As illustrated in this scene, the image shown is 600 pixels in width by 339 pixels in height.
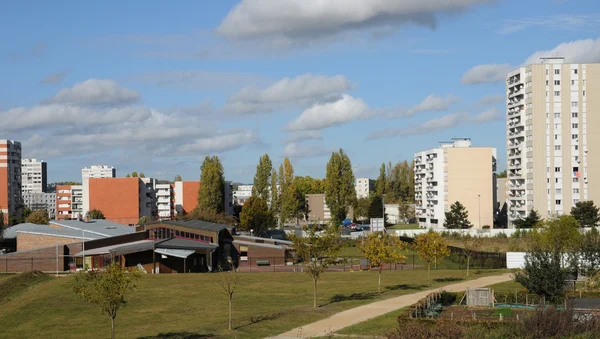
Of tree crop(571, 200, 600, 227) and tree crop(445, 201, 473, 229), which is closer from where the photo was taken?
tree crop(571, 200, 600, 227)

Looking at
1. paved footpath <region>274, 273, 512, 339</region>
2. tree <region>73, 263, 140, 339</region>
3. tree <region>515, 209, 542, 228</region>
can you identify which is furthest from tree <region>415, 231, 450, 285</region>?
tree <region>515, 209, 542, 228</region>

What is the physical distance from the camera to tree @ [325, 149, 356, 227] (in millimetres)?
125000

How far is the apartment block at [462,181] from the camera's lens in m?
127

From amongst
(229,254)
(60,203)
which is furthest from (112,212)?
(229,254)

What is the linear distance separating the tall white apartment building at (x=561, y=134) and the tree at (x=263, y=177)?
49.5 m

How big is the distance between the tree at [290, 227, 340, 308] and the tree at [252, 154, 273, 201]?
87591 mm

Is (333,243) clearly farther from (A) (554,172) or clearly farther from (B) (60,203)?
(B) (60,203)

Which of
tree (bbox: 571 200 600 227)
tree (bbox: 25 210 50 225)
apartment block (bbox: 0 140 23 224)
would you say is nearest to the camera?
tree (bbox: 571 200 600 227)

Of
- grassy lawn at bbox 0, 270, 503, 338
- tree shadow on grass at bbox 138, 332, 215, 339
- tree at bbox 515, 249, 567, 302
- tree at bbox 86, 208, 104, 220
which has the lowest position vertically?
grassy lawn at bbox 0, 270, 503, 338

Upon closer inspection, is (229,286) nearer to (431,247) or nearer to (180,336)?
(180,336)

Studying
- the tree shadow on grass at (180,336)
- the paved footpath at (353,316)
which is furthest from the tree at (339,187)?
the tree shadow on grass at (180,336)

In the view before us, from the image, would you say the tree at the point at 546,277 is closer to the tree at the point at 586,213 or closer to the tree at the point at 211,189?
the tree at the point at 586,213

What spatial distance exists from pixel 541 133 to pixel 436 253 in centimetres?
6450

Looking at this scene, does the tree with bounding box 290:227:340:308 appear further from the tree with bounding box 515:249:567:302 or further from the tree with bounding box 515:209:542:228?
the tree with bounding box 515:209:542:228
